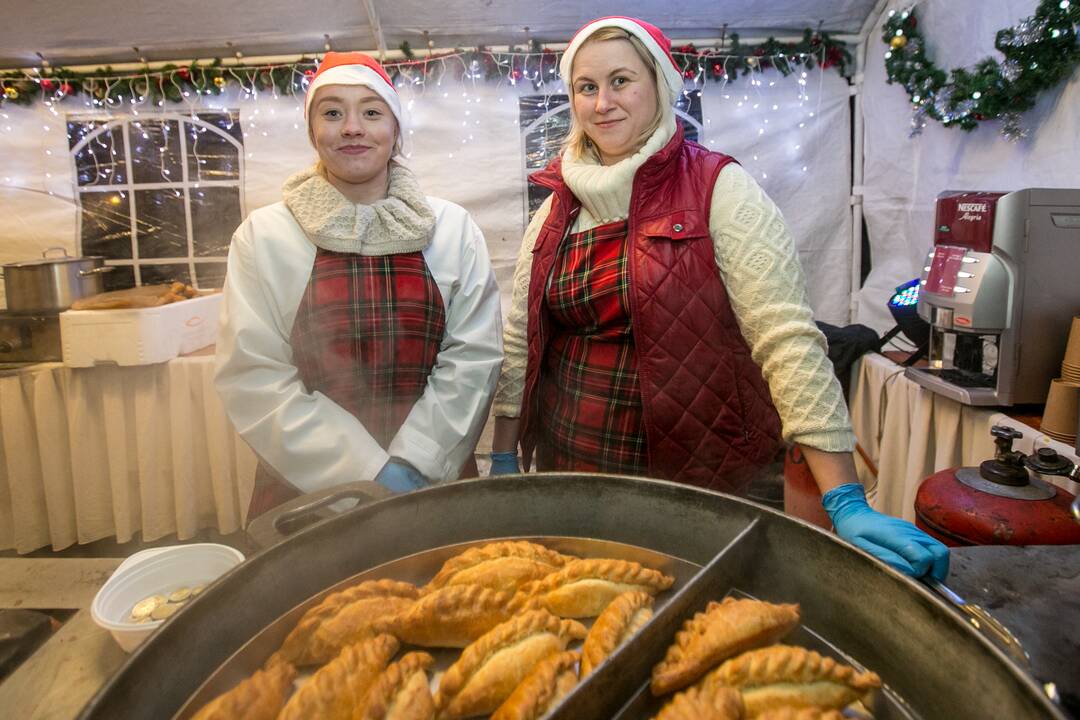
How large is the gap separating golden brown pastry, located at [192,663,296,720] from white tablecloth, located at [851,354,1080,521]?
2.10 m

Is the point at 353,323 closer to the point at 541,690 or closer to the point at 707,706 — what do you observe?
the point at 541,690

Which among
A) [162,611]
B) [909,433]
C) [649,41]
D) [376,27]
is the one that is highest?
[376,27]

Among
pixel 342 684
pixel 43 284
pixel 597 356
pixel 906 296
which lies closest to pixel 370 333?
pixel 597 356

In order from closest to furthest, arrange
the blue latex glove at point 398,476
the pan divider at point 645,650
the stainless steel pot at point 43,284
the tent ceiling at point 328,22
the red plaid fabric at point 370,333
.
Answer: the pan divider at point 645,650 < the blue latex glove at point 398,476 < the red plaid fabric at point 370,333 < the stainless steel pot at point 43,284 < the tent ceiling at point 328,22

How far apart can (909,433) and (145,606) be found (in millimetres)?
2959

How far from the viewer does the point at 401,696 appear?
713 millimetres

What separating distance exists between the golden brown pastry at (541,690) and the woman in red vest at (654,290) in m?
0.76

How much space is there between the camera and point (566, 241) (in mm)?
1621

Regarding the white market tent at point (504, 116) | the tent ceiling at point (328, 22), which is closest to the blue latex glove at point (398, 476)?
the white market tent at point (504, 116)

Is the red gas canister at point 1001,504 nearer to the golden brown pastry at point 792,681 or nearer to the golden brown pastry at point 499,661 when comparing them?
the golden brown pastry at point 792,681

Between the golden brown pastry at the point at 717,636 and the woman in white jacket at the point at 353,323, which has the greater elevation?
the woman in white jacket at the point at 353,323

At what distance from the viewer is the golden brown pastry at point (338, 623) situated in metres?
0.81

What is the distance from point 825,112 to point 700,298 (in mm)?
2863

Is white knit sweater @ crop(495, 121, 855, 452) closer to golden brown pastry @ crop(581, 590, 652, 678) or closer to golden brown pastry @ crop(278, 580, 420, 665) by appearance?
golden brown pastry @ crop(581, 590, 652, 678)
